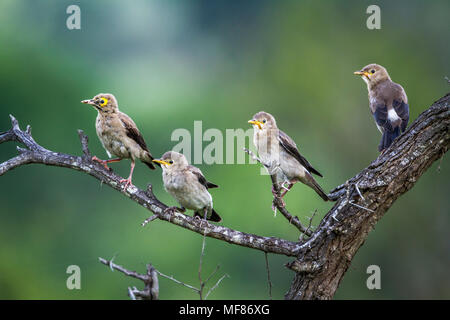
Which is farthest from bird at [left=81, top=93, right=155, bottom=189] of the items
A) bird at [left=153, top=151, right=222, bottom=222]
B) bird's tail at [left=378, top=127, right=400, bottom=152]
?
bird's tail at [left=378, top=127, right=400, bottom=152]

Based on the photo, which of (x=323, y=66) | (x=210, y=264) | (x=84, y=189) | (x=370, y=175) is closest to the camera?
(x=370, y=175)

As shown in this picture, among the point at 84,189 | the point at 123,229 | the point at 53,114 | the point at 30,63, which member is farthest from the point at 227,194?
the point at 30,63

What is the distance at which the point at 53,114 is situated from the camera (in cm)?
1561

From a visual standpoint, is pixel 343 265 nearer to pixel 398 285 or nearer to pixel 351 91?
pixel 398 285

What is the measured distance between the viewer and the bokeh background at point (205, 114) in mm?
13469

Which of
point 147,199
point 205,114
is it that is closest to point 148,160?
point 147,199

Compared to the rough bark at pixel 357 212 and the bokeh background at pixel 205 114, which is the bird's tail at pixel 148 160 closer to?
the rough bark at pixel 357 212

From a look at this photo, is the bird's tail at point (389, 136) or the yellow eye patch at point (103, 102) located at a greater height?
the yellow eye patch at point (103, 102)

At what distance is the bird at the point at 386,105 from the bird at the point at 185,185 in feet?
5.51

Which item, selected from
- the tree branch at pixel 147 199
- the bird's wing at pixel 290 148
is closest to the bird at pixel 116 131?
the tree branch at pixel 147 199

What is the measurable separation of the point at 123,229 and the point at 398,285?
21.3 feet

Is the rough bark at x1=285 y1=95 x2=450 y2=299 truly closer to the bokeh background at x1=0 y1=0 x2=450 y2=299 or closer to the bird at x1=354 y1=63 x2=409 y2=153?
the bird at x1=354 y1=63 x2=409 y2=153

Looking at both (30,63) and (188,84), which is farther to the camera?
(188,84)

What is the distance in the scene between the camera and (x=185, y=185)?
552cm
